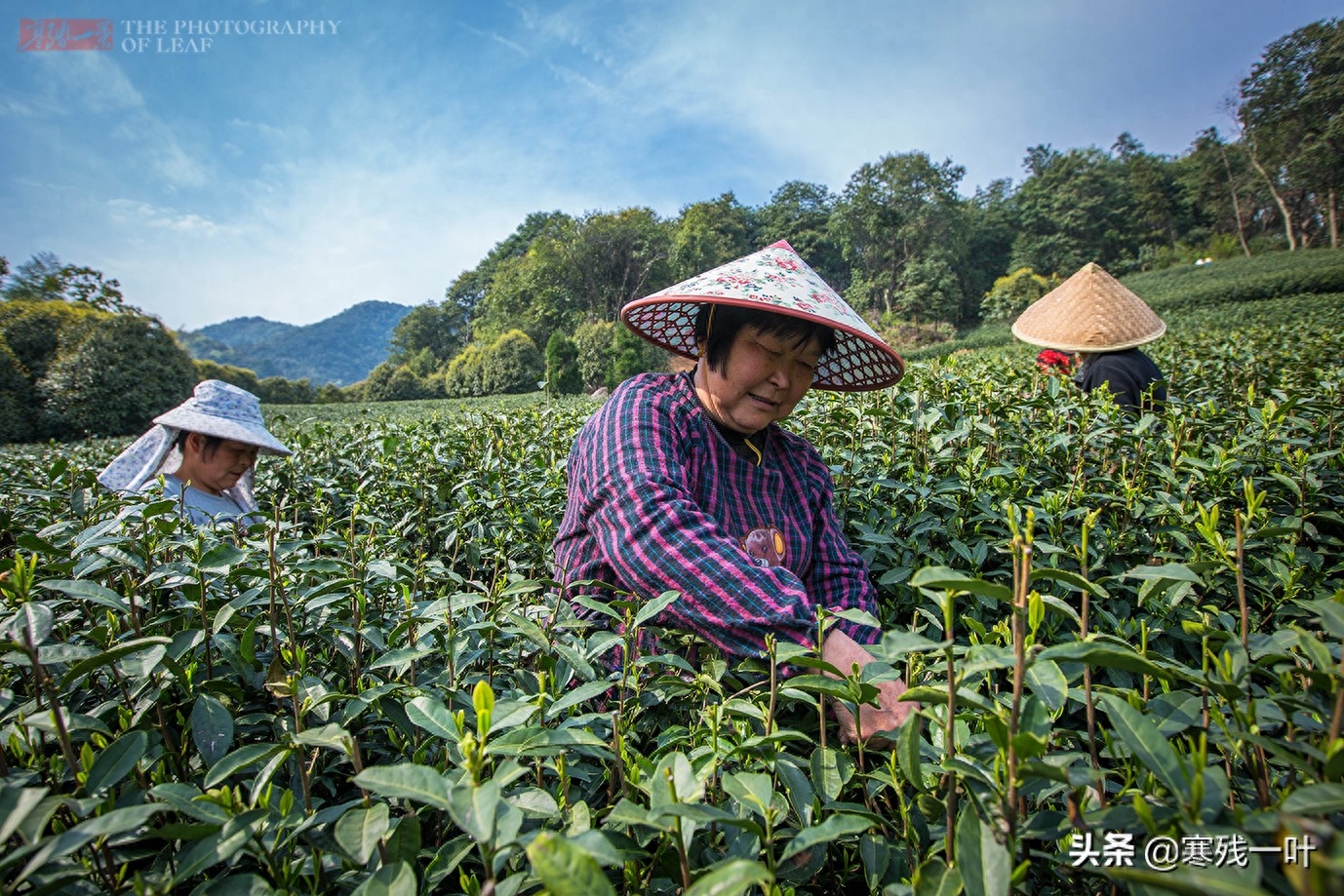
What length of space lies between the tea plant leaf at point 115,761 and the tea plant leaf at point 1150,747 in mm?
1043

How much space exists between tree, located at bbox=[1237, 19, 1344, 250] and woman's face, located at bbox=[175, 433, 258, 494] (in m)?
54.5

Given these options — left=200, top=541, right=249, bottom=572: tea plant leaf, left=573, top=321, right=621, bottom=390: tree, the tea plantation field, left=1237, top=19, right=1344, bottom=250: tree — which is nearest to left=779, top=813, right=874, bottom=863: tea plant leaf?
the tea plantation field

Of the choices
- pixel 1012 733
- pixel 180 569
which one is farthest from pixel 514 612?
pixel 1012 733

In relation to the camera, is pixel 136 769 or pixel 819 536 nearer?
pixel 136 769

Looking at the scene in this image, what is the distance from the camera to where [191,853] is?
0.63 metres

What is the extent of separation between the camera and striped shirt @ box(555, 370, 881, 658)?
3.89ft

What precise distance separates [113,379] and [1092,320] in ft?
68.2

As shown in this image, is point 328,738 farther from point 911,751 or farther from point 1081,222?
point 1081,222

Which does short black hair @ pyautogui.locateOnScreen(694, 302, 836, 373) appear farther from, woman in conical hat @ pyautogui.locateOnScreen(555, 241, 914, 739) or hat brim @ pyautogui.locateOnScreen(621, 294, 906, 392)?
hat brim @ pyautogui.locateOnScreen(621, 294, 906, 392)

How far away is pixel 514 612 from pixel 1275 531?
1.28 meters

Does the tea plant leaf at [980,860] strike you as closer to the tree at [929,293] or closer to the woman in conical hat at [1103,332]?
the woman in conical hat at [1103,332]

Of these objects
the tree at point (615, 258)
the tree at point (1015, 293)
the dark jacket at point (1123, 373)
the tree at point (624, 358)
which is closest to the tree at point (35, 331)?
the tree at point (624, 358)

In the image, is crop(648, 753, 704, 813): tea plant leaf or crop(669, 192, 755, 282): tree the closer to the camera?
crop(648, 753, 704, 813): tea plant leaf

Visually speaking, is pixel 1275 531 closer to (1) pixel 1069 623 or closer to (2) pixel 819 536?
(1) pixel 1069 623
